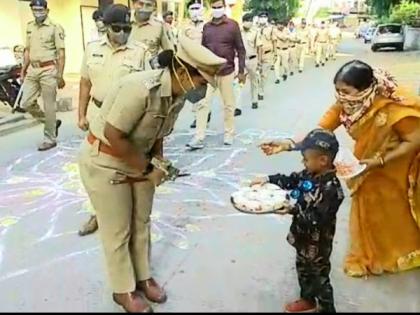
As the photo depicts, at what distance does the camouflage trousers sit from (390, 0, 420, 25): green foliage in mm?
33990

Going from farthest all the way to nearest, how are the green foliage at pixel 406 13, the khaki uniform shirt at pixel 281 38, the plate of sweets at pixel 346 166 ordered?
the green foliage at pixel 406 13 < the khaki uniform shirt at pixel 281 38 < the plate of sweets at pixel 346 166

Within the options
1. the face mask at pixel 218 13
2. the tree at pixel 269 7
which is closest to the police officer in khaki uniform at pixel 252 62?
the face mask at pixel 218 13

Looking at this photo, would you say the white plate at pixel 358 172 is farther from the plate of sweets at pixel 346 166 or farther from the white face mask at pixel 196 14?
the white face mask at pixel 196 14

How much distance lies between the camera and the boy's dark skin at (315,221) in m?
3.03

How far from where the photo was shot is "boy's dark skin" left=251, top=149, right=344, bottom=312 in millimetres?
3031

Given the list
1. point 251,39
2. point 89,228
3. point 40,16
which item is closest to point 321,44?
point 251,39

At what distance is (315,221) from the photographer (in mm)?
3078

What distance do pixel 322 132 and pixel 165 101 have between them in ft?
2.62

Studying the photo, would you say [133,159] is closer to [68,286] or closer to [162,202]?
[68,286]

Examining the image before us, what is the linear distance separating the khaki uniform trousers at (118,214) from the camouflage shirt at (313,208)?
748mm

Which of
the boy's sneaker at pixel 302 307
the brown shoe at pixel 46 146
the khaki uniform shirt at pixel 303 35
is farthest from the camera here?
the khaki uniform shirt at pixel 303 35

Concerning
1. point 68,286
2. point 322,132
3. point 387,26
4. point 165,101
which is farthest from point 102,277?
point 387,26

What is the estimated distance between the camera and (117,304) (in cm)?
343

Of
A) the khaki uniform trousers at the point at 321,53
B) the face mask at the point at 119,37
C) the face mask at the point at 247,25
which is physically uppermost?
the face mask at the point at 119,37
